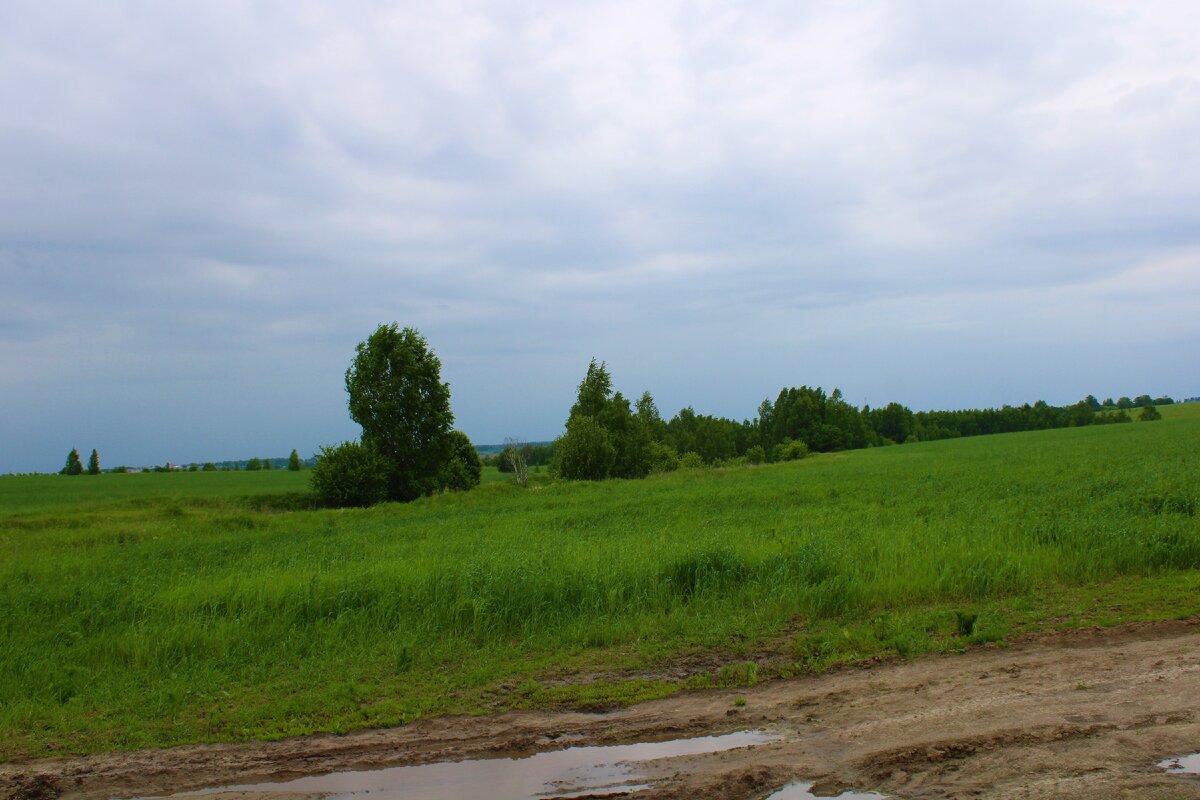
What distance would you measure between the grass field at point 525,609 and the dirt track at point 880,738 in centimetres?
49

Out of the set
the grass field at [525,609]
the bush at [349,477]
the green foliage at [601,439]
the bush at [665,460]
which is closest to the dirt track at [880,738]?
the grass field at [525,609]

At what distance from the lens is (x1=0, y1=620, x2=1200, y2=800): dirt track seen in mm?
4699

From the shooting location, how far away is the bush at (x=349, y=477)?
4059cm

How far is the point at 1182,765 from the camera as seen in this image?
4641 mm

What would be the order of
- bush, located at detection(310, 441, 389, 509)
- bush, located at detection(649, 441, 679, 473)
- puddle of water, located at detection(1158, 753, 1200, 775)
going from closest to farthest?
puddle of water, located at detection(1158, 753, 1200, 775) < bush, located at detection(310, 441, 389, 509) < bush, located at detection(649, 441, 679, 473)

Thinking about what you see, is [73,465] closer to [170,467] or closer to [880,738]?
[170,467]

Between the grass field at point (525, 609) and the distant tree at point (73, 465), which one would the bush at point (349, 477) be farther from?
the distant tree at point (73, 465)

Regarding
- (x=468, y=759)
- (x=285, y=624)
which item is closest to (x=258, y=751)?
(x=468, y=759)

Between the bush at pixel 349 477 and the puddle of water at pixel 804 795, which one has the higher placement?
the bush at pixel 349 477

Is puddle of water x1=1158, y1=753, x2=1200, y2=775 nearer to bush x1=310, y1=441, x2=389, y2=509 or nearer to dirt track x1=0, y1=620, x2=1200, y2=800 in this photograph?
dirt track x1=0, y1=620, x2=1200, y2=800

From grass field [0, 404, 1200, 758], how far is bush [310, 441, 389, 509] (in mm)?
23872

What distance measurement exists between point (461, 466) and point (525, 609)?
123 feet

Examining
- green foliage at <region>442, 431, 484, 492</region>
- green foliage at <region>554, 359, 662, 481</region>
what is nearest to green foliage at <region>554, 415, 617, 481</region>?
green foliage at <region>554, 359, 662, 481</region>

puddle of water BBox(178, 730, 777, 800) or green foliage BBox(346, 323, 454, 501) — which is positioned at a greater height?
green foliage BBox(346, 323, 454, 501)
